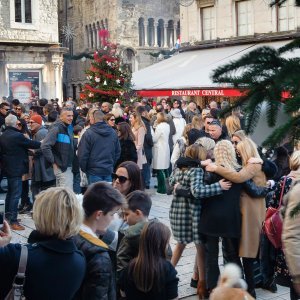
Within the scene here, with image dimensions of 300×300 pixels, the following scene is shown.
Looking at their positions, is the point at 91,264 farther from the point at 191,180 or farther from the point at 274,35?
the point at 274,35

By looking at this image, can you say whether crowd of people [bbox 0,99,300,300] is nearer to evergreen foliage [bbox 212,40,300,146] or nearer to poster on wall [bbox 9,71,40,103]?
evergreen foliage [bbox 212,40,300,146]

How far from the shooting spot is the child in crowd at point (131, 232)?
4414 mm

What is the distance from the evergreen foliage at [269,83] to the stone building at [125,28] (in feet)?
113

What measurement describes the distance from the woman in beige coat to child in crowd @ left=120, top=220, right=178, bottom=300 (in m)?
1.77

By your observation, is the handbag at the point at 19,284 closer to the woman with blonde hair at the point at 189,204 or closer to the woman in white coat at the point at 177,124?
the woman with blonde hair at the point at 189,204

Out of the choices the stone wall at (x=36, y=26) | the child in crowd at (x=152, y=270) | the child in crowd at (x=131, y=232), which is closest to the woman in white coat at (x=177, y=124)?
the child in crowd at (x=131, y=232)

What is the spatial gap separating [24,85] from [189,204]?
70.4 ft

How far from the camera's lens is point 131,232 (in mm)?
4461

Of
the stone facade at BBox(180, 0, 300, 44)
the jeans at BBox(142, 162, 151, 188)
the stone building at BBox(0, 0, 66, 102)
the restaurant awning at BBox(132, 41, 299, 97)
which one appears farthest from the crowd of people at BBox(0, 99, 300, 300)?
the stone building at BBox(0, 0, 66, 102)

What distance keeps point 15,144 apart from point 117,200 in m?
5.03

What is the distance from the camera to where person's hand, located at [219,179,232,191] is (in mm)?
5789

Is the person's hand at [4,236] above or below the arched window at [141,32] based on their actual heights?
below

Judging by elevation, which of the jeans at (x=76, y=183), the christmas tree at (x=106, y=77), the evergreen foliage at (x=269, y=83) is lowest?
the jeans at (x=76, y=183)

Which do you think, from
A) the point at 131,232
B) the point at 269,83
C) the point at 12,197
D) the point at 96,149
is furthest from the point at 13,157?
the point at 269,83
